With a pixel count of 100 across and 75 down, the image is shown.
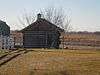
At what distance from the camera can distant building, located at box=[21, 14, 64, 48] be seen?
47.7 meters

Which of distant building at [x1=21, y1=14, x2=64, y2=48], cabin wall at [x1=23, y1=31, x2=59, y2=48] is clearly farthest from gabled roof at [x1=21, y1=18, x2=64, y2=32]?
cabin wall at [x1=23, y1=31, x2=59, y2=48]

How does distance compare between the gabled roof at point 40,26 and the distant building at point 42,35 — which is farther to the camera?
the gabled roof at point 40,26

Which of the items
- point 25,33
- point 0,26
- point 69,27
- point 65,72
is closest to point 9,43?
point 25,33

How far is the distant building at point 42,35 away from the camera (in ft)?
156

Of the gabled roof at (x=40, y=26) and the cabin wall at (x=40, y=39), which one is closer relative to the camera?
the cabin wall at (x=40, y=39)

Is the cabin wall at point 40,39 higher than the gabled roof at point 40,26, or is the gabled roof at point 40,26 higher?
the gabled roof at point 40,26

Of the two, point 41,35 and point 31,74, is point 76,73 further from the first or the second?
point 41,35

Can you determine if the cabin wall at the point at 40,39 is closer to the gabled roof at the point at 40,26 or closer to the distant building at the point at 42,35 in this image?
the distant building at the point at 42,35

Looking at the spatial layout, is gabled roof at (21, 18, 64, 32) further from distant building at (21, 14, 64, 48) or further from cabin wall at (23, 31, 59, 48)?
cabin wall at (23, 31, 59, 48)

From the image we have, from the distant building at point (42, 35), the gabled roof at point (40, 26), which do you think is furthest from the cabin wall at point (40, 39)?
the gabled roof at point (40, 26)

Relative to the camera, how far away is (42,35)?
47969 millimetres

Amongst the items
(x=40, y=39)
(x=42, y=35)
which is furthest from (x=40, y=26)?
(x=40, y=39)

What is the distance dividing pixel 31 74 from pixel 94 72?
3563 millimetres

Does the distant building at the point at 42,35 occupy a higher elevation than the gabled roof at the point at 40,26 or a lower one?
lower
